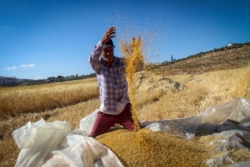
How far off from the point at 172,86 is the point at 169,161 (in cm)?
758

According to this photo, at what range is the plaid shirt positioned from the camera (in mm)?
3211

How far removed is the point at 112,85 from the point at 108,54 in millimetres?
517

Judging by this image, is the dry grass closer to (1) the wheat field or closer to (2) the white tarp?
(1) the wheat field

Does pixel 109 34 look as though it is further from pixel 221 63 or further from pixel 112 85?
pixel 221 63

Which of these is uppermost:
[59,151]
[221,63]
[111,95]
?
[221,63]

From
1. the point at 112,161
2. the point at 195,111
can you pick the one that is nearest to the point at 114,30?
the point at 112,161

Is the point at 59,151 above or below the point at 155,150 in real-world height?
above

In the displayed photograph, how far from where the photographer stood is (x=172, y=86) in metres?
9.58

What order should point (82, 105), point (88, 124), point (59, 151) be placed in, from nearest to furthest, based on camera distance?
point (59, 151) < point (88, 124) < point (82, 105)

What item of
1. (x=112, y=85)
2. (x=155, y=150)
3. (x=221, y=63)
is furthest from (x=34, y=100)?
(x=221, y=63)

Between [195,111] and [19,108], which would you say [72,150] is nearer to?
[195,111]

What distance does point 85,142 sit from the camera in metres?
2.41

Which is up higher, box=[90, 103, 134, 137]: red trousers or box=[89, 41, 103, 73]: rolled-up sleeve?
box=[89, 41, 103, 73]: rolled-up sleeve

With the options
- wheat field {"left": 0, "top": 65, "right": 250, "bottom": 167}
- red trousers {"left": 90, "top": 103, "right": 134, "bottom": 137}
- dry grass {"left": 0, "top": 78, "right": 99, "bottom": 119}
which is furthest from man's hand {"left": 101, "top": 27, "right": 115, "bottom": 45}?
dry grass {"left": 0, "top": 78, "right": 99, "bottom": 119}
